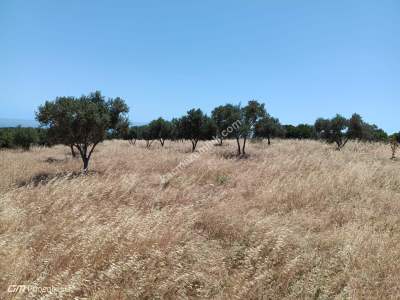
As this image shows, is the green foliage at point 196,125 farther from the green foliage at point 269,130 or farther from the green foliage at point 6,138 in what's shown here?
the green foliage at point 6,138

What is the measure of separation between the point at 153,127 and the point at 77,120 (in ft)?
90.5

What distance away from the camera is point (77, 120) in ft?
45.0

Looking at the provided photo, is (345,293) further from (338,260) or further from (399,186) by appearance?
(399,186)

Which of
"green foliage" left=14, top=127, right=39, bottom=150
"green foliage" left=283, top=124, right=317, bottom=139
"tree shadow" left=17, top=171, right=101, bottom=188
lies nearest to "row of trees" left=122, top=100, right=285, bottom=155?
"green foliage" left=14, top=127, right=39, bottom=150

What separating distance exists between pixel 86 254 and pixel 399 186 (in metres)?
8.95

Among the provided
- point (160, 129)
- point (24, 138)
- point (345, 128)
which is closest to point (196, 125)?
point (160, 129)

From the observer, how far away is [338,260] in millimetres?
3953

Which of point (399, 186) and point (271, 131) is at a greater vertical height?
point (271, 131)

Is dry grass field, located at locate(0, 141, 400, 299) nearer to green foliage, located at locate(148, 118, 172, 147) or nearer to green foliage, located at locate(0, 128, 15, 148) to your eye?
green foliage, located at locate(148, 118, 172, 147)

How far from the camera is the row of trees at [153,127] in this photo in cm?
1373

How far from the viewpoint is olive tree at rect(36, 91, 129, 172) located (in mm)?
13539

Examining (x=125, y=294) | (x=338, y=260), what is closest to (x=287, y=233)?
(x=338, y=260)

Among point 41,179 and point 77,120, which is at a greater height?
point 77,120

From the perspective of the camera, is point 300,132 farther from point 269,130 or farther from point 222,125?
point 222,125
